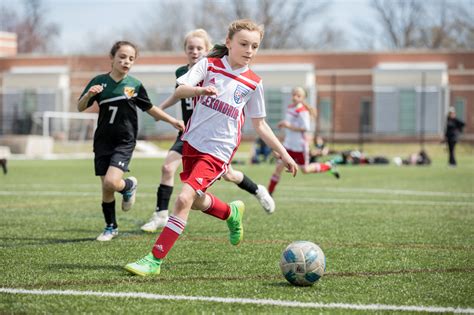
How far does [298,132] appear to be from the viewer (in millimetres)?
13828

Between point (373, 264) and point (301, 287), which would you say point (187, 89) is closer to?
point (301, 287)

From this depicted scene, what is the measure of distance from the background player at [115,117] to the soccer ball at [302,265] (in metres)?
2.70

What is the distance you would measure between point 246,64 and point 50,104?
4455 cm

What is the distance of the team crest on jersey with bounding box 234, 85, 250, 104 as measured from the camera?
6070 mm

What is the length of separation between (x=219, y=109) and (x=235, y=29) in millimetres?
638

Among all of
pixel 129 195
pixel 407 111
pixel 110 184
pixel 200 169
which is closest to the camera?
pixel 200 169

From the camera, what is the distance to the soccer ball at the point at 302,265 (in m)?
5.21

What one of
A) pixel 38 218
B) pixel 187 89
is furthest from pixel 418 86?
pixel 187 89

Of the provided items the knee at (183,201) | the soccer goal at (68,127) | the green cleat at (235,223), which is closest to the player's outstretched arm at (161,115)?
the green cleat at (235,223)

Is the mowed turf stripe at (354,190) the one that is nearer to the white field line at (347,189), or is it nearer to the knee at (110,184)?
the white field line at (347,189)

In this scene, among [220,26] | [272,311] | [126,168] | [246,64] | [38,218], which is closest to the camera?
[272,311]

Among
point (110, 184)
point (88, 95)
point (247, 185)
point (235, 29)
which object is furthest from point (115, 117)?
point (235, 29)

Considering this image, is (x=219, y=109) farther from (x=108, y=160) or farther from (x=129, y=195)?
(x=129, y=195)

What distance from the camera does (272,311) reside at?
4438 millimetres
